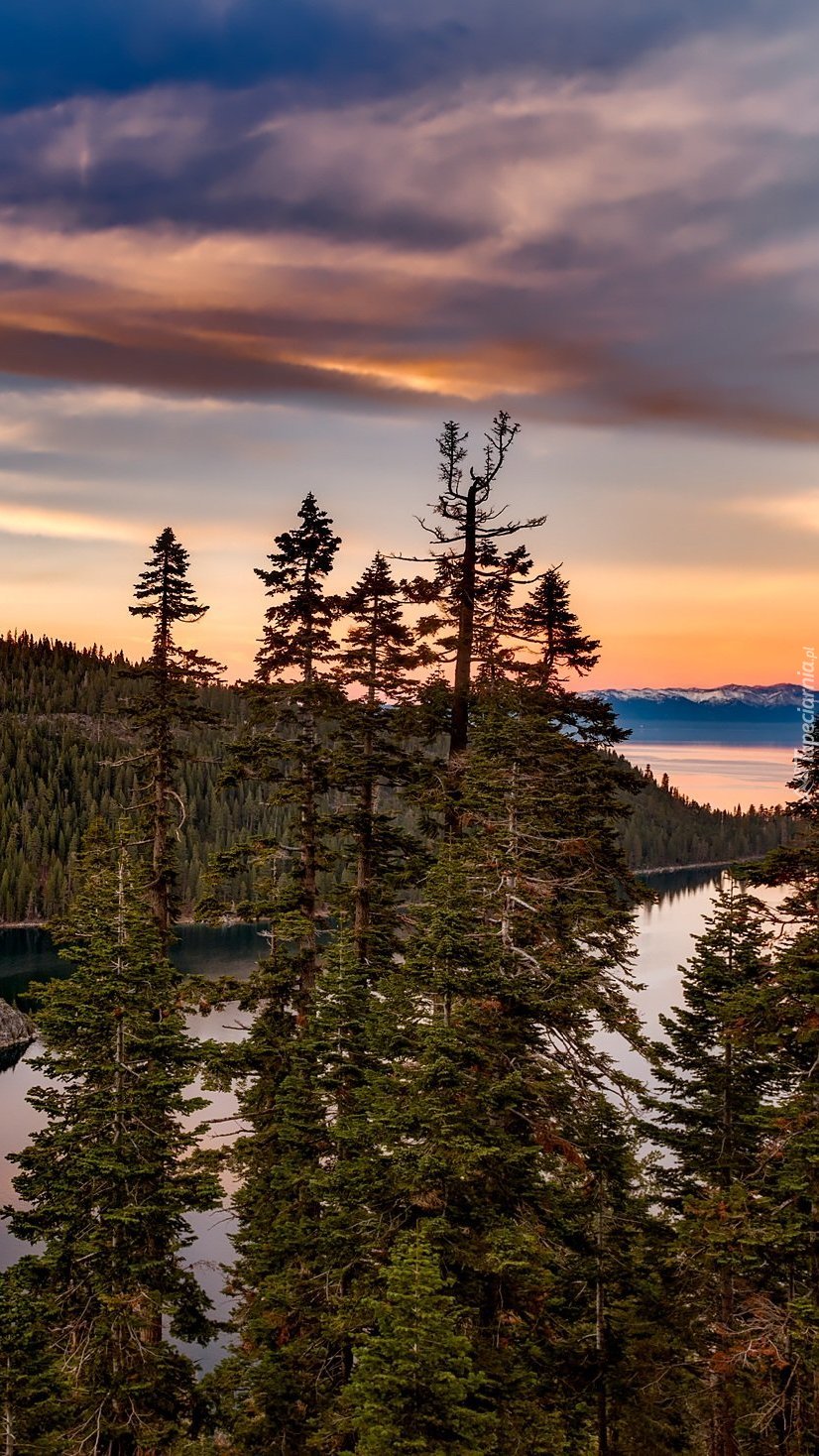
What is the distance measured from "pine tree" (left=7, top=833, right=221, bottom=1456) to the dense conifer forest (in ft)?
0.23

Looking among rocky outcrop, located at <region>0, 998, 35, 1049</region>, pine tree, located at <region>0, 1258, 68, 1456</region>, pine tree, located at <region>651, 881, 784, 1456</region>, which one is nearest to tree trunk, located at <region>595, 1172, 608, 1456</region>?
pine tree, located at <region>651, 881, 784, 1456</region>

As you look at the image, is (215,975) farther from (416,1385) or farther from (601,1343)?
(416,1385)

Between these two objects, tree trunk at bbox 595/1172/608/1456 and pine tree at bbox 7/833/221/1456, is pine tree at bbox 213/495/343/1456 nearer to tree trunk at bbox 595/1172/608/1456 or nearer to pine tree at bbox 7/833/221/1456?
Answer: pine tree at bbox 7/833/221/1456

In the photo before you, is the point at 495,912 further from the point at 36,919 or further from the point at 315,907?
the point at 36,919

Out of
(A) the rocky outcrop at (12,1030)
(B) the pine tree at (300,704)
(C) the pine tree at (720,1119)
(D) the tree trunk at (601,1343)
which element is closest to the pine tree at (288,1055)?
(B) the pine tree at (300,704)

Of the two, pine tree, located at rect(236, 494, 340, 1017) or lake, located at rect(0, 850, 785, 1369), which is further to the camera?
lake, located at rect(0, 850, 785, 1369)

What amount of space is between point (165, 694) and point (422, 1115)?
51.4ft

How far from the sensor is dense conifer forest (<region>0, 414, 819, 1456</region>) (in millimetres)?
13484

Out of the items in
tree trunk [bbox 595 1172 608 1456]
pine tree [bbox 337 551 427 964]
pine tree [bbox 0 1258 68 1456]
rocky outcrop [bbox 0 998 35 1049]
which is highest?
pine tree [bbox 337 551 427 964]

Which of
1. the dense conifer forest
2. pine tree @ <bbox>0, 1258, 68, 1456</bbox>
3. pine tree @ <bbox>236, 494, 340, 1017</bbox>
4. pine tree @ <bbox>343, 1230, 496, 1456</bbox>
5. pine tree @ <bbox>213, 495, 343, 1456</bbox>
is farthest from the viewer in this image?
pine tree @ <bbox>236, 494, 340, 1017</bbox>

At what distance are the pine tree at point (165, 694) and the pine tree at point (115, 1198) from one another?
28.5 ft

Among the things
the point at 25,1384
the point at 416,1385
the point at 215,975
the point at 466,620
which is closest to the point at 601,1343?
the point at 416,1385

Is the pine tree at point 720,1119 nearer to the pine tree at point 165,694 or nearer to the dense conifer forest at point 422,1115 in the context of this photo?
the dense conifer forest at point 422,1115

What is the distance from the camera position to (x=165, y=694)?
25.7 metres
